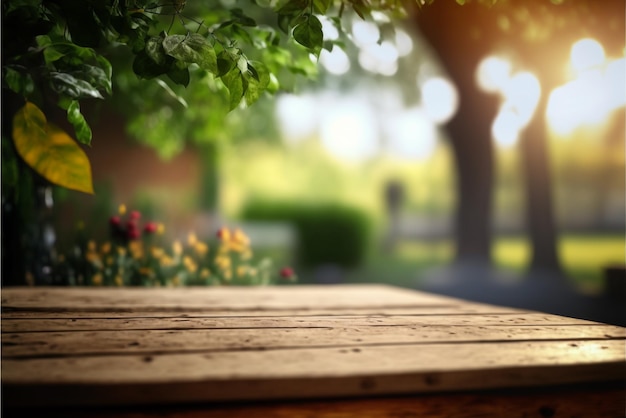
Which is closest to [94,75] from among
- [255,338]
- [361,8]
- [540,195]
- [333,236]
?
[361,8]

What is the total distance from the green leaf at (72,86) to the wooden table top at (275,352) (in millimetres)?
703

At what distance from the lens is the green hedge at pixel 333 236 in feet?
32.6

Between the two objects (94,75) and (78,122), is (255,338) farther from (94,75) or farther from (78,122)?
(94,75)

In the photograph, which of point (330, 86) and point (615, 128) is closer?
point (330, 86)

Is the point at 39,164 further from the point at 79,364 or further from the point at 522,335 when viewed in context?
the point at 522,335

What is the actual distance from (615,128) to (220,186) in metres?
13.2

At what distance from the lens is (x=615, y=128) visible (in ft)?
58.4

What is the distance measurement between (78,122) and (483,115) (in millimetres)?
7358

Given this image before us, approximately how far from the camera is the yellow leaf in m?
1.87

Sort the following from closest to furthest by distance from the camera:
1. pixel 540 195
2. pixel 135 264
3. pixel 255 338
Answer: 1. pixel 255 338
2. pixel 135 264
3. pixel 540 195

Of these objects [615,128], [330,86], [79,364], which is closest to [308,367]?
[79,364]

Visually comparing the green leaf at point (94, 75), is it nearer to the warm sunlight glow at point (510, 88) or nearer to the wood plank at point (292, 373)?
the wood plank at point (292, 373)

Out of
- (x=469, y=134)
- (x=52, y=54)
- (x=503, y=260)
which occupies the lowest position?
(x=503, y=260)

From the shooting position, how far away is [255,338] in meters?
1.62
